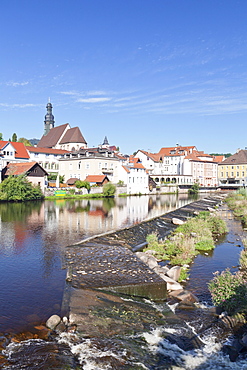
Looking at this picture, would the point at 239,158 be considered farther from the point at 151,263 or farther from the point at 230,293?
the point at 230,293

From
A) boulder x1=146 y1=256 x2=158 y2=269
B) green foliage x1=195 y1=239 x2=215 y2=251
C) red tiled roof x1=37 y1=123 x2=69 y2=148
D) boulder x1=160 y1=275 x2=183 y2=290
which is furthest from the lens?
red tiled roof x1=37 y1=123 x2=69 y2=148

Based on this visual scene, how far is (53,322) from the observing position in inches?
347

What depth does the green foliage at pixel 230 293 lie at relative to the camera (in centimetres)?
949

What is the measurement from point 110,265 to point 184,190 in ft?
256

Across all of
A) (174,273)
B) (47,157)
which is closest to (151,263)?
(174,273)

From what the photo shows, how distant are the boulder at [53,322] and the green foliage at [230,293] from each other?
16.9 ft

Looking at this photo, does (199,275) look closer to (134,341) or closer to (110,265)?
(110,265)

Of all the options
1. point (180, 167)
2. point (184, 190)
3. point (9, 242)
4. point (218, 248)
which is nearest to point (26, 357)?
point (9, 242)

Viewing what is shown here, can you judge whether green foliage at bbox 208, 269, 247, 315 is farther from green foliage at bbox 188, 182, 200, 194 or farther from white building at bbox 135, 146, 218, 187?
white building at bbox 135, 146, 218, 187

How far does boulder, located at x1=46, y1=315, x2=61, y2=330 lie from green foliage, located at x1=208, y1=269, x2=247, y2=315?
5.16 meters

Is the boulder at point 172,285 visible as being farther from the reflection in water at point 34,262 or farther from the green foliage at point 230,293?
the reflection in water at point 34,262

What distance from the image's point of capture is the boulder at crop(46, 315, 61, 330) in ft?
28.7

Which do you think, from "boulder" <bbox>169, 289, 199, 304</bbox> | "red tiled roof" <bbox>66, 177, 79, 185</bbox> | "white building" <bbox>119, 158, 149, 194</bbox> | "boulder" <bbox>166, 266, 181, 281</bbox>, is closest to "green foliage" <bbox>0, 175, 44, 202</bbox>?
"red tiled roof" <bbox>66, 177, 79, 185</bbox>

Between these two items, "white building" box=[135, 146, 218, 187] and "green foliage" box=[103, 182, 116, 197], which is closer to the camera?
"green foliage" box=[103, 182, 116, 197]
